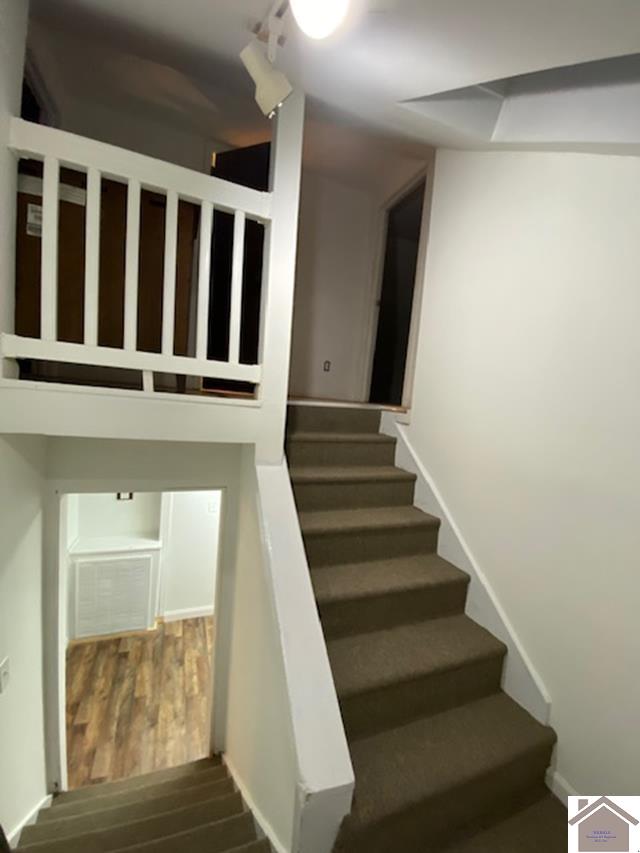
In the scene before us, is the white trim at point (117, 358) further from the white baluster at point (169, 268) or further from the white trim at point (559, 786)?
the white trim at point (559, 786)

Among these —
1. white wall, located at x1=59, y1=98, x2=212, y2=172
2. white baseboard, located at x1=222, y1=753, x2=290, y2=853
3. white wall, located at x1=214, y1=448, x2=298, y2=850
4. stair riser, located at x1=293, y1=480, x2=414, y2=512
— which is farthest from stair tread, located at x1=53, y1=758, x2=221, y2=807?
white wall, located at x1=59, y1=98, x2=212, y2=172

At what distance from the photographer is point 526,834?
1368 mm

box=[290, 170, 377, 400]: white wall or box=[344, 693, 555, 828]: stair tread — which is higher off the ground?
box=[290, 170, 377, 400]: white wall

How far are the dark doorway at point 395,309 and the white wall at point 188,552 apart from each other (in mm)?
2330

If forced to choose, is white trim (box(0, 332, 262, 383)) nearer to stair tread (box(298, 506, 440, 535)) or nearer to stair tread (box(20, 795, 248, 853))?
stair tread (box(298, 506, 440, 535))

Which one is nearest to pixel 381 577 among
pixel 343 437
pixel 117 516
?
pixel 343 437

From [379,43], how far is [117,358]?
4.45 feet

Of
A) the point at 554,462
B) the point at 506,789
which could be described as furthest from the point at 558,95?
the point at 506,789

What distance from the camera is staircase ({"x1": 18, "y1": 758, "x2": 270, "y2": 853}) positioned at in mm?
1477

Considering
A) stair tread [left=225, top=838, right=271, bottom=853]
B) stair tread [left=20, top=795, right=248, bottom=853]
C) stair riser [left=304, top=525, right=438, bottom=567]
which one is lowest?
stair tread [left=20, top=795, right=248, bottom=853]

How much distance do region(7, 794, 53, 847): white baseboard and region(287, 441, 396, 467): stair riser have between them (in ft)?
6.40

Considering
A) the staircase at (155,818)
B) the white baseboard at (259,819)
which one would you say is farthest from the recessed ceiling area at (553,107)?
the staircase at (155,818)

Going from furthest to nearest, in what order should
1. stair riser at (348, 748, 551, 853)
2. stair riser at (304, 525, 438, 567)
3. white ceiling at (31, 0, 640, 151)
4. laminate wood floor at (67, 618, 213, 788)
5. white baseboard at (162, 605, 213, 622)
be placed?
white baseboard at (162, 605, 213, 622) → laminate wood floor at (67, 618, 213, 788) → stair riser at (304, 525, 438, 567) → stair riser at (348, 748, 551, 853) → white ceiling at (31, 0, 640, 151)

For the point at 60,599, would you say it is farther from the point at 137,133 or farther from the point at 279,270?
the point at 137,133
